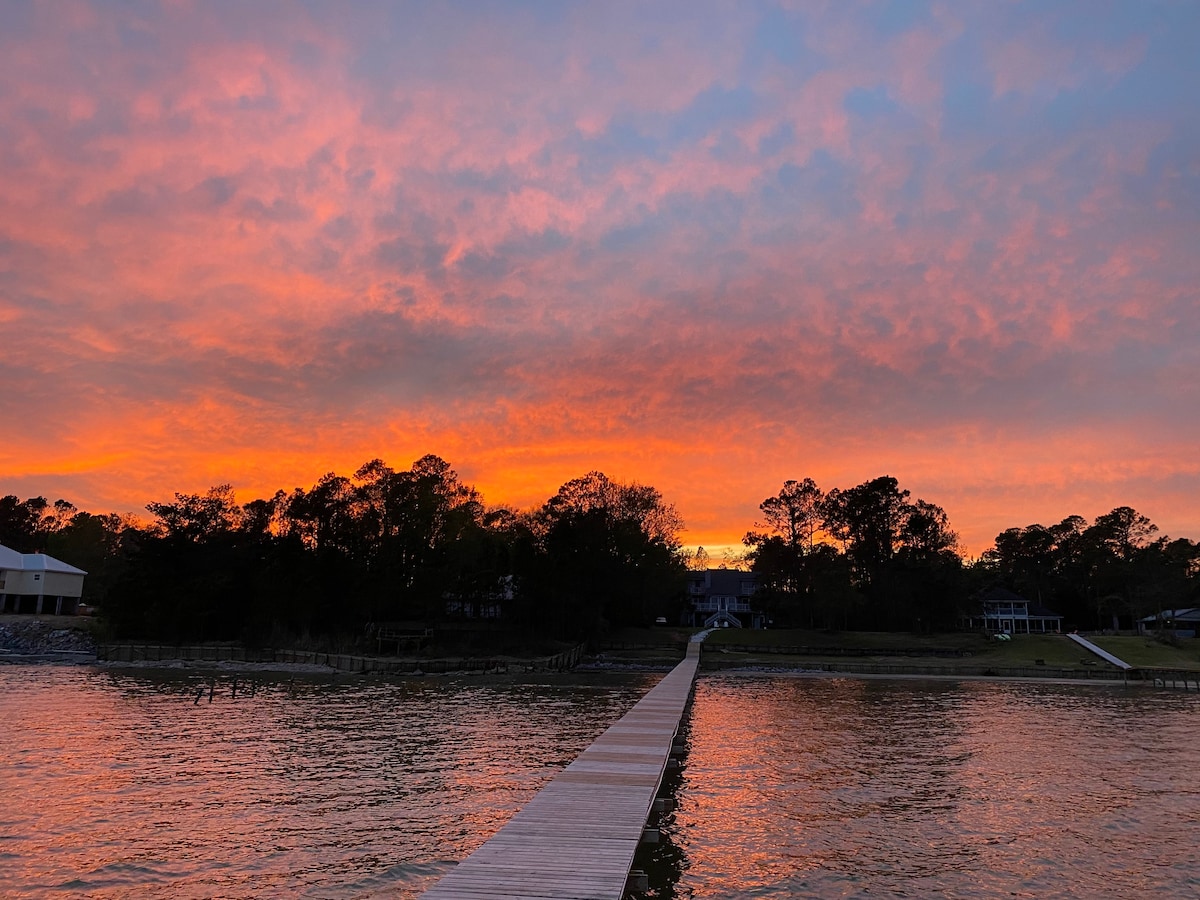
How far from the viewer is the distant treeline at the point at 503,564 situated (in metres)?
79.8

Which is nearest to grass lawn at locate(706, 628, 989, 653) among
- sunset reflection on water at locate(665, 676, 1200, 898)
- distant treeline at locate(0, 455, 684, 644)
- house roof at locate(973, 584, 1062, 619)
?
distant treeline at locate(0, 455, 684, 644)

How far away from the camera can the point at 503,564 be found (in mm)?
88500

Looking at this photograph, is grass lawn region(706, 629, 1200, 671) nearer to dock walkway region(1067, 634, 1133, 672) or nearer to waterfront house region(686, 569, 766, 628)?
dock walkway region(1067, 634, 1133, 672)

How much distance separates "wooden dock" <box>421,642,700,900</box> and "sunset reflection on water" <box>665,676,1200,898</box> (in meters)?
1.40

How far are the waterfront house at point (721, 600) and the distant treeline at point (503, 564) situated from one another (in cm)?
2075

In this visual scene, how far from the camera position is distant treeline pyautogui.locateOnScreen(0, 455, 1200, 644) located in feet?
262

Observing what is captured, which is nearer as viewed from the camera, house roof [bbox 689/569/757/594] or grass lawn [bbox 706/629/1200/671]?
grass lawn [bbox 706/629/1200/671]

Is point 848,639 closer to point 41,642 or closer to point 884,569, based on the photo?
point 884,569

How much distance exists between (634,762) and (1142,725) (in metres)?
31.0

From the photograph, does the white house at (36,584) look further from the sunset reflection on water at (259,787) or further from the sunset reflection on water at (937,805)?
the sunset reflection on water at (937,805)

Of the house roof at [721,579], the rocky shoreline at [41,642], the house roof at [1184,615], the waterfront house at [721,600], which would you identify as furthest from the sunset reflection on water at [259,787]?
the house roof at [721,579]

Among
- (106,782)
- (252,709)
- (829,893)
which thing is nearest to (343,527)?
(252,709)

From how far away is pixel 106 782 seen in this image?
21.4 meters

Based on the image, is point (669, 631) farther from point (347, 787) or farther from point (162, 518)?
point (347, 787)
